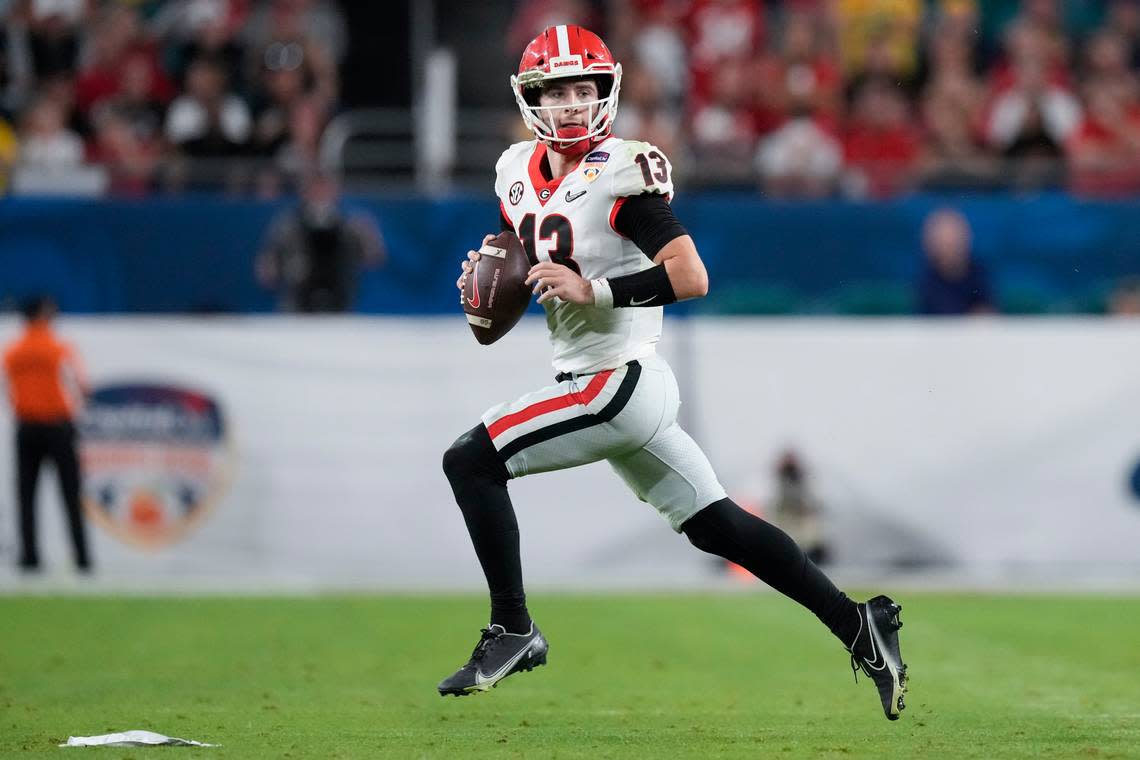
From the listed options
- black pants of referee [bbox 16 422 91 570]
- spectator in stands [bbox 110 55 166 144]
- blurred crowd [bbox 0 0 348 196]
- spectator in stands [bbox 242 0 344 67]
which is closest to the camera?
black pants of referee [bbox 16 422 91 570]

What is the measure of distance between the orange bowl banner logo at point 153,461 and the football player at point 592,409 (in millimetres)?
6350

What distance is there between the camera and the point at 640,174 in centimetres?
497

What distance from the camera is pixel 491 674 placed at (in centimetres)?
511

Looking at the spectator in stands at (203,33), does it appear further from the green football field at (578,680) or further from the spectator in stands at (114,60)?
the green football field at (578,680)

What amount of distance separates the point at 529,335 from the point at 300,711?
19.2 ft

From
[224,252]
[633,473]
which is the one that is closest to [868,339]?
[224,252]

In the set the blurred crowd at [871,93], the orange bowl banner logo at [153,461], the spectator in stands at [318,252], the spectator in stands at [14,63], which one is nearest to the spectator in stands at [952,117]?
the blurred crowd at [871,93]

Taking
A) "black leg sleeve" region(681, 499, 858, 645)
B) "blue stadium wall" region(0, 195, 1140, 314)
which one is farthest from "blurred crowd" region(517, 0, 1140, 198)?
"black leg sleeve" region(681, 499, 858, 645)

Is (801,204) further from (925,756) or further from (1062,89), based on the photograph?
(925,756)

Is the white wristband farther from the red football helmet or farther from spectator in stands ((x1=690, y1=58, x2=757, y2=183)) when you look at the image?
spectator in stands ((x1=690, y1=58, x2=757, y2=183))

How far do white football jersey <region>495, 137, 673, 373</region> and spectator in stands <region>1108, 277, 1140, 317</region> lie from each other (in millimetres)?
7296

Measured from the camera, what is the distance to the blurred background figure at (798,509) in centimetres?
1115

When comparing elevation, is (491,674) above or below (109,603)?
above

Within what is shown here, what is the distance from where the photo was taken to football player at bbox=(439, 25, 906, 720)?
505 centimetres
